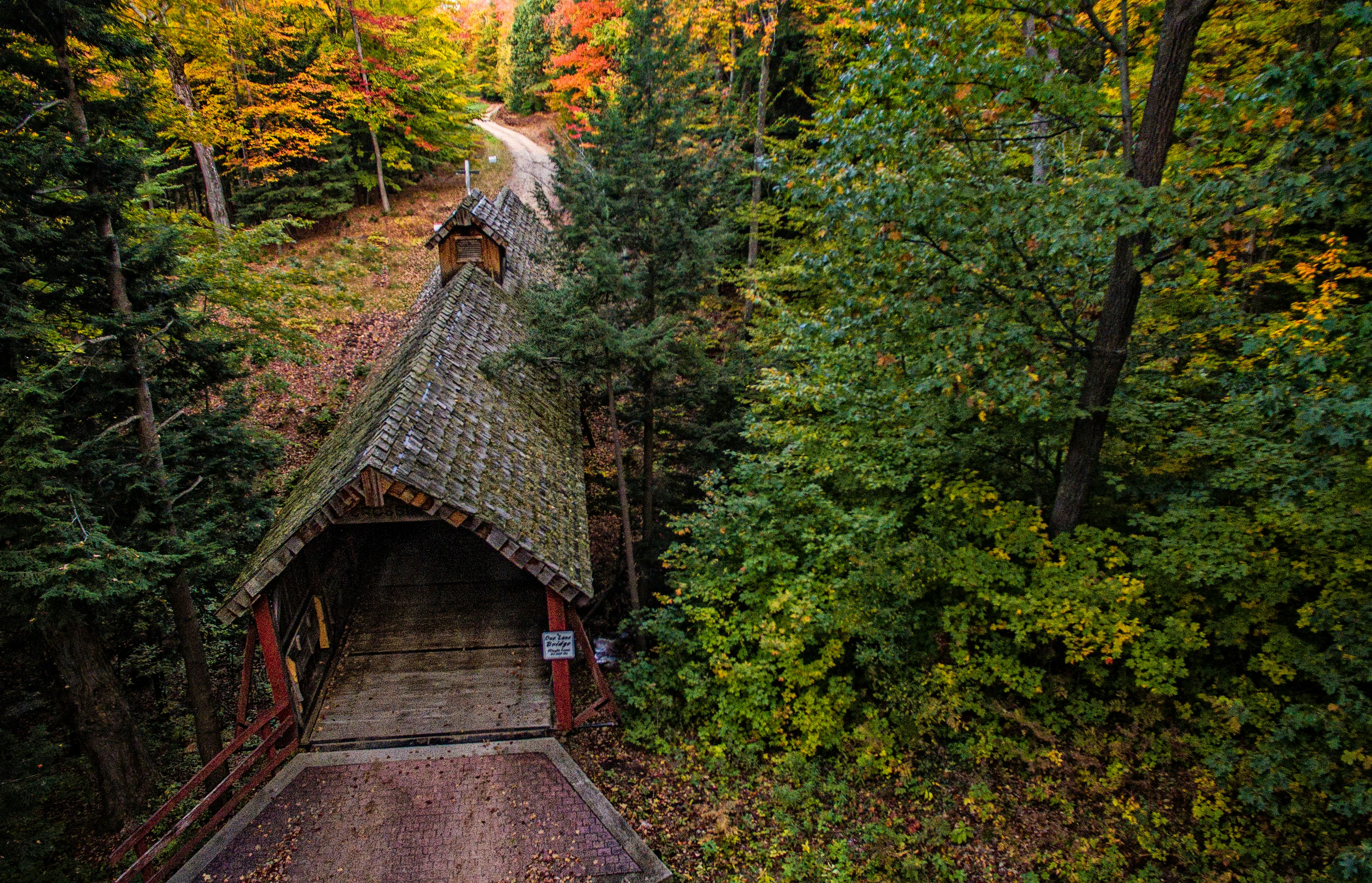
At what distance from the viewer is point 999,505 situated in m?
7.17

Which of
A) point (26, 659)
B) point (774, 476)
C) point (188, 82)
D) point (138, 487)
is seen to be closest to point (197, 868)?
point (138, 487)

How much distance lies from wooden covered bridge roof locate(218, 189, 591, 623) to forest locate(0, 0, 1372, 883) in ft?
3.39

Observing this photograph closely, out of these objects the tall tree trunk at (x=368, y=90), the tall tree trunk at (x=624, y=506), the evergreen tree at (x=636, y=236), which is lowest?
the tall tree trunk at (x=624, y=506)

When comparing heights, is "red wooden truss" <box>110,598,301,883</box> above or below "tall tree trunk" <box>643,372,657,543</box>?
below

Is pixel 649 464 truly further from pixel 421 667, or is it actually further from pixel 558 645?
pixel 421 667

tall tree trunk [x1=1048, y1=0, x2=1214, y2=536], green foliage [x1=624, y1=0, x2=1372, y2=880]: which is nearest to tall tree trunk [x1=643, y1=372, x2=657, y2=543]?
green foliage [x1=624, y1=0, x2=1372, y2=880]

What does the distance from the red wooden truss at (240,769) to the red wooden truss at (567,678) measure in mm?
3441

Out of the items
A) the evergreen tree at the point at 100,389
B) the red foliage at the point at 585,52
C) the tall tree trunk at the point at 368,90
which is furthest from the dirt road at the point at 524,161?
the evergreen tree at the point at 100,389

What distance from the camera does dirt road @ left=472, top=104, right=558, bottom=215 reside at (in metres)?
26.5

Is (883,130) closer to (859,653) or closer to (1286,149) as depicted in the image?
(1286,149)

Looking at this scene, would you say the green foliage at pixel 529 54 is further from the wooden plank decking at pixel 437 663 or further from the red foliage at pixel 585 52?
the wooden plank decking at pixel 437 663

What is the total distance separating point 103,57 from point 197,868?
894 centimetres

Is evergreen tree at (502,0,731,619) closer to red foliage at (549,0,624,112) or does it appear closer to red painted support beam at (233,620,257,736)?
red painted support beam at (233,620,257,736)

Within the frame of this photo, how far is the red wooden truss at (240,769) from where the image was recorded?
6461 mm
